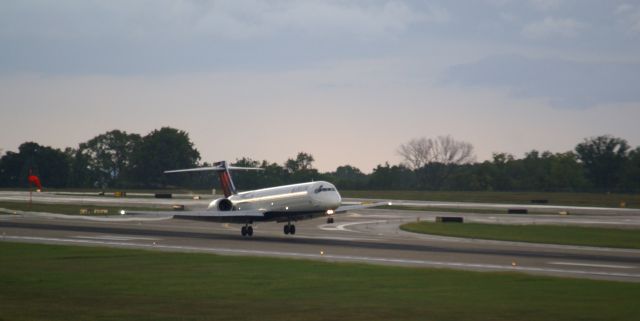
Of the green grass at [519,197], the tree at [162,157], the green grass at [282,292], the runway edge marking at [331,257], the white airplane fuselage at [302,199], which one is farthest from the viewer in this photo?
the tree at [162,157]

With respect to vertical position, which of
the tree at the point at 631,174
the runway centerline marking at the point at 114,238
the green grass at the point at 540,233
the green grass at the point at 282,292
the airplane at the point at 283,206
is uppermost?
the tree at the point at 631,174

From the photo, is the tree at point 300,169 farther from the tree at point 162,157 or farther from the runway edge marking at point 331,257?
the runway edge marking at point 331,257

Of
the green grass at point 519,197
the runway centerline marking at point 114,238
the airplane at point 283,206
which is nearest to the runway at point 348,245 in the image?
the runway centerline marking at point 114,238

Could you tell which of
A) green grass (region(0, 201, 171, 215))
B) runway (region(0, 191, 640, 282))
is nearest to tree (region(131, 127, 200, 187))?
green grass (region(0, 201, 171, 215))

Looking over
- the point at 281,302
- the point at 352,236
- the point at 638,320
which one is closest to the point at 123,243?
the point at 352,236

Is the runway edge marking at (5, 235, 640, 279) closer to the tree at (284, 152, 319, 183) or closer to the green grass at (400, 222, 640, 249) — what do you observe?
the green grass at (400, 222, 640, 249)

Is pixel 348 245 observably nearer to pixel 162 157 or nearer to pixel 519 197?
pixel 519 197

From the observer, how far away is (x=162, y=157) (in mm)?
166750

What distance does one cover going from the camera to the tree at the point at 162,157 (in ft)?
547

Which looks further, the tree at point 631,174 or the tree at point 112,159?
the tree at point 112,159

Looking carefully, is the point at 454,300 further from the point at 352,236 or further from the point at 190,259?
the point at 352,236

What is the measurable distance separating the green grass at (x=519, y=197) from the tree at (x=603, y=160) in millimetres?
44457

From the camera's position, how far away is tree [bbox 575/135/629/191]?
172875 millimetres

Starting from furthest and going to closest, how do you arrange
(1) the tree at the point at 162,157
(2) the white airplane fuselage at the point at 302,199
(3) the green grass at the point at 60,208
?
(1) the tree at the point at 162,157
(3) the green grass at the point at 60,208
(2) the white airplane fuselage at the point at 302,199
